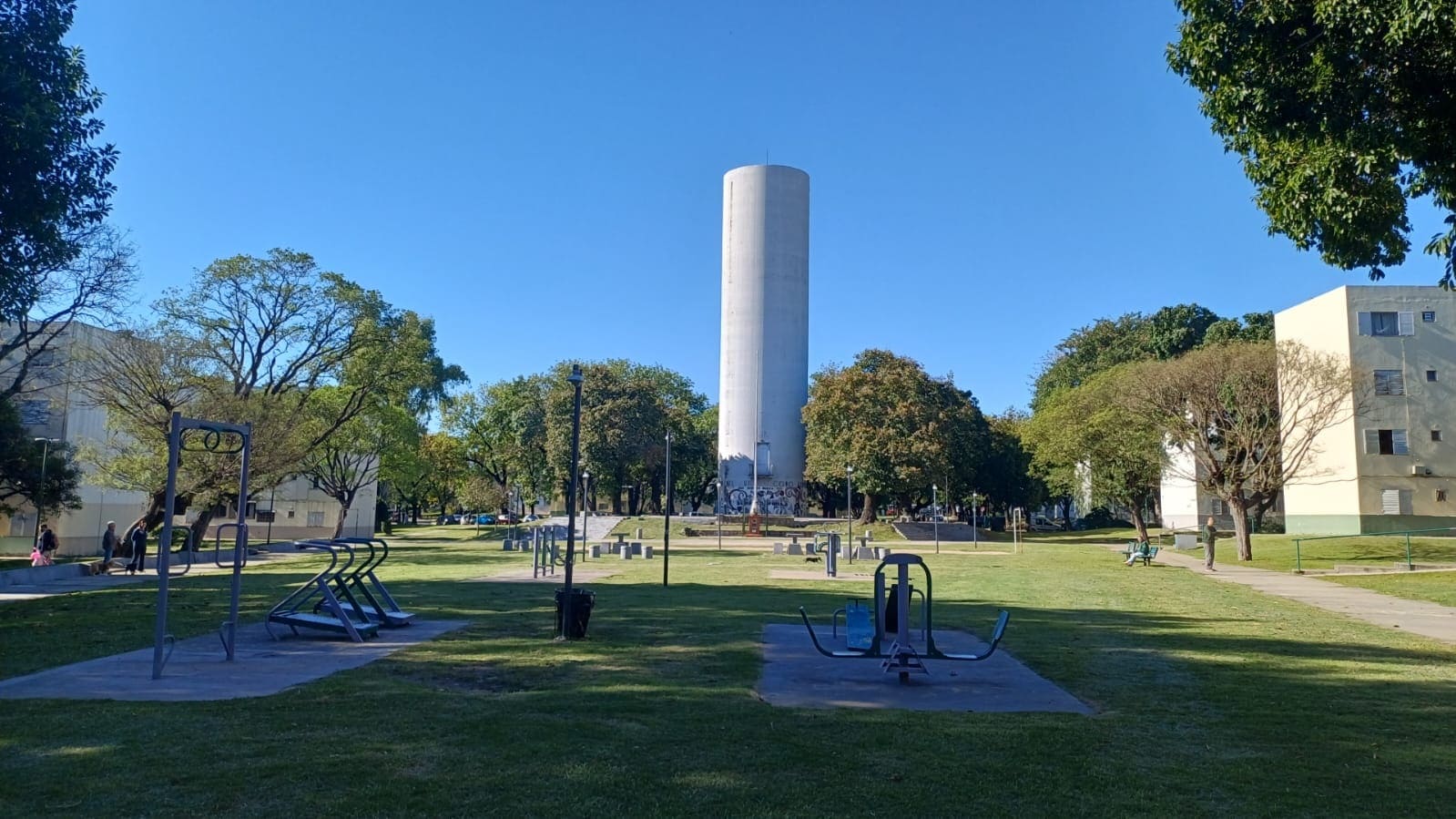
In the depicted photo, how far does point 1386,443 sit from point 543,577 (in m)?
39.3

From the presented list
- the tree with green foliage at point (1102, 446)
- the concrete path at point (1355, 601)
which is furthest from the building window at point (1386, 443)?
the concrete path at point (1355, 601)

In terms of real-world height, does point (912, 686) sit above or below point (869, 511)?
below

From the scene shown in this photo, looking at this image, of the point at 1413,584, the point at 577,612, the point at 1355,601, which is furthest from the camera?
the point at 1413,584

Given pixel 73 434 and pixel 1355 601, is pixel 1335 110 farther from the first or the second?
pixel 73 434

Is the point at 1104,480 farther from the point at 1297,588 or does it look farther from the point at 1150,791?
the point at 1150,791

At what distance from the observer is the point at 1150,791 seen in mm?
6031

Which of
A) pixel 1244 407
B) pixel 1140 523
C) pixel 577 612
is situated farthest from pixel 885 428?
pixel 577 612

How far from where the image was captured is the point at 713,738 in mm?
7188

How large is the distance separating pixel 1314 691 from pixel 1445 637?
21.6 feet

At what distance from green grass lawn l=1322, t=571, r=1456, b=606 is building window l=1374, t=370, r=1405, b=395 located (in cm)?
1921

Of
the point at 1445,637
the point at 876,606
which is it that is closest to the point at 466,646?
the point at 876,606

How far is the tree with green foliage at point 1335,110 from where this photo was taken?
34.3 ft

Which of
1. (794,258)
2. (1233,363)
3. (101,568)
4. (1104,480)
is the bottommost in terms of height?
(101,568)

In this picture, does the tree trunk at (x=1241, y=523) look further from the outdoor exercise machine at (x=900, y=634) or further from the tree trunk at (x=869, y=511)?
the outdoor exercise machine at (x=900, y=634)
